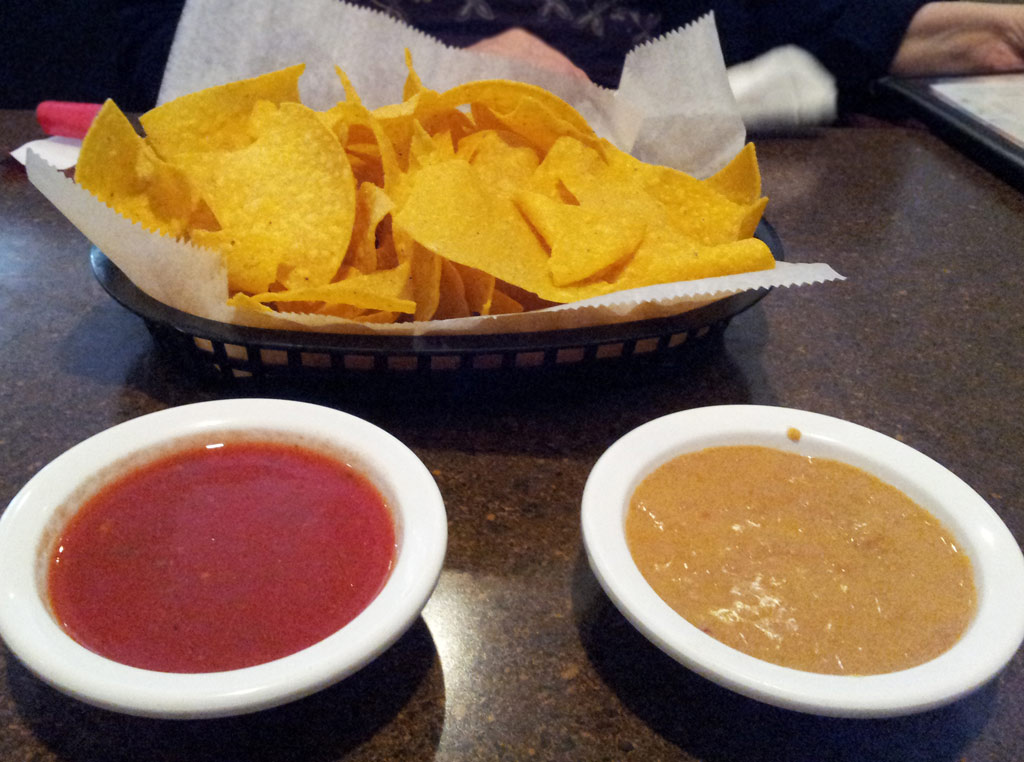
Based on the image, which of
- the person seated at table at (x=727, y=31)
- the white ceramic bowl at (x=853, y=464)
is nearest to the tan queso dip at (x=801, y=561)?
the white ceramic bowl at (x=853, y=464)

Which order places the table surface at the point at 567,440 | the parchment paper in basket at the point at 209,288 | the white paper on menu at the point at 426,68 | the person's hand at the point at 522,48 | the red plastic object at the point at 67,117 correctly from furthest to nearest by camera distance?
the person's hand at the point at 522,48 → the red plastic object at the point at 67,117 → the white paper on menu at the point at 426,68 → the parchment paper in basket at the point at 209,288 → the table surface at the point at 567,440

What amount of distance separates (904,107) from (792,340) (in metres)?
1.37

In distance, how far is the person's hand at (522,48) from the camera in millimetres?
1836

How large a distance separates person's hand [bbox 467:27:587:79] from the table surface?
0.60 m

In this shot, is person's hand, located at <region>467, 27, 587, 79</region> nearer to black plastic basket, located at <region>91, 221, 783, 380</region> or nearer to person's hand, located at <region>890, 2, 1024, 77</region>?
person's hand, located at <region>890, 2, 1024, 77</region>

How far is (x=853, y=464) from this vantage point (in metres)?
0.71

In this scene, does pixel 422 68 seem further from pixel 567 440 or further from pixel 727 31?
pixel 727 31

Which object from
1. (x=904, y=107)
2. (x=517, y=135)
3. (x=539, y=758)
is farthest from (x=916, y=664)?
(x=904, y=107)

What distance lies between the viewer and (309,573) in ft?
1.86

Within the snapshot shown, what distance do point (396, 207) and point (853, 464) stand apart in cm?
57

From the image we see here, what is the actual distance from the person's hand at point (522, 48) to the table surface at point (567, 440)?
1.97 feet

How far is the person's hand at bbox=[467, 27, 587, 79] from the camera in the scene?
1836 mm

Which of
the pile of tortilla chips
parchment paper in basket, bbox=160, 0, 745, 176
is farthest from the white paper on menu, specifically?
the pile of tortilla chips

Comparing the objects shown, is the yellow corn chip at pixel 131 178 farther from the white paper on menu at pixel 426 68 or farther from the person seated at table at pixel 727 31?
the person seated at table at pixel 727 31
